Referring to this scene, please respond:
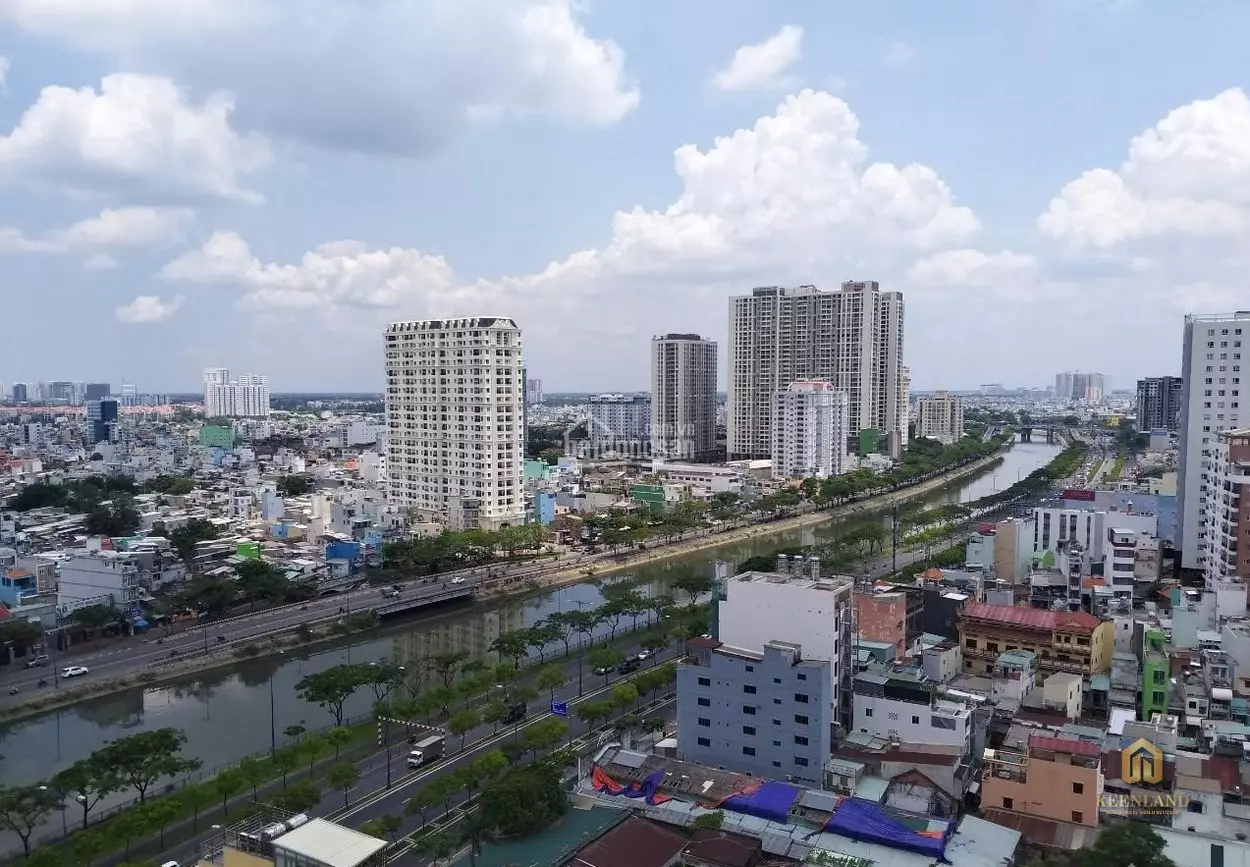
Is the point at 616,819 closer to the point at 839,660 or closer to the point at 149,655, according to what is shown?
the point at 839,660

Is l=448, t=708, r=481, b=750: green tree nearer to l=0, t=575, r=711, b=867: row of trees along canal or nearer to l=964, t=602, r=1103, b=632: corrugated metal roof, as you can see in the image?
l=0, t=575, r=711, b=867: row of trees along canal

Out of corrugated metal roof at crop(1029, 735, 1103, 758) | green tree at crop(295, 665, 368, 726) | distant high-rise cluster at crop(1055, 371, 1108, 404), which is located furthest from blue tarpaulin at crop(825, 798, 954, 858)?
distant high-rise cluster at crop(1055, 371, 1108, 404)

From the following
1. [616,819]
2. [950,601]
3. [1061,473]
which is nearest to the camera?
[616,819]

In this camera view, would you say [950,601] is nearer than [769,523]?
Yes

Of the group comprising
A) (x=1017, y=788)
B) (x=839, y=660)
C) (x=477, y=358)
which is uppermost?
(x=477, y=358)

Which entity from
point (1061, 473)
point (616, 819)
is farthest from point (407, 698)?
point (1061, 473)

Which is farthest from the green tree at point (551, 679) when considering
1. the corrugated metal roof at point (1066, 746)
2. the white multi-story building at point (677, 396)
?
the white multi-story building at point (677, 396)
